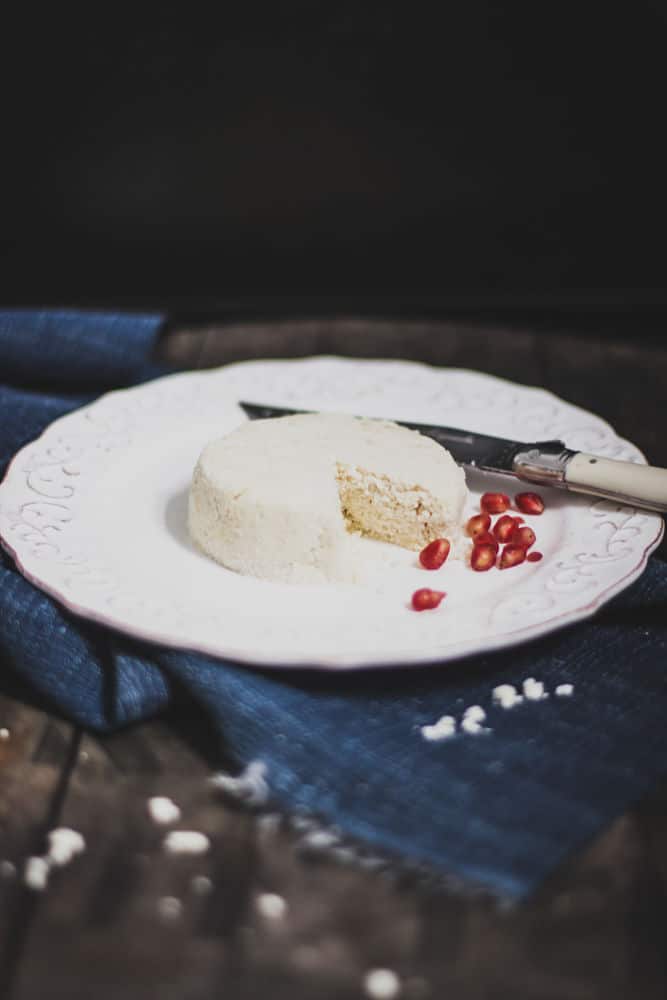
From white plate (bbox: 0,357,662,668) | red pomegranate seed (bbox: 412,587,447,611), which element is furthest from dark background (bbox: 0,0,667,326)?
red pomegranate seed (bbox: 412,587,447,611)

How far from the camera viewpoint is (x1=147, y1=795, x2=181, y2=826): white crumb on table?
1.80 meters

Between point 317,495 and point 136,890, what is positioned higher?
point 317,495

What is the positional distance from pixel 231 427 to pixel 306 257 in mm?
2039

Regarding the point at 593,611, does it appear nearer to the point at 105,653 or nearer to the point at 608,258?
the point at 105,653

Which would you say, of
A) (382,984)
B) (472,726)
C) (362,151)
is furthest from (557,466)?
(362,151)

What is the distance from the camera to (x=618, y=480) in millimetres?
2406

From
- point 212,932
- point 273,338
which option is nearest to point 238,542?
point 212,932

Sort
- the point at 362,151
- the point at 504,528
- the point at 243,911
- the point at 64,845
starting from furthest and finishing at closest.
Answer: the point at 362,151 < the point at 504,528 < the point at 64,845 < the point at 243,911

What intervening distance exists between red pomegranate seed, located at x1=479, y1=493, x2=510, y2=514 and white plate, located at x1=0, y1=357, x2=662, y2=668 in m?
0.05

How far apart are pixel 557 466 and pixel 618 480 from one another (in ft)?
0.50

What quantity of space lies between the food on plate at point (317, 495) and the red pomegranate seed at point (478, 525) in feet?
0.07

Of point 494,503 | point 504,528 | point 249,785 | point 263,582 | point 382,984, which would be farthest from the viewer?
point 494,503

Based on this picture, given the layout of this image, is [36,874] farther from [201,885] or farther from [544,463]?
[544,463]

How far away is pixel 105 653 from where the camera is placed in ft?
6.83
